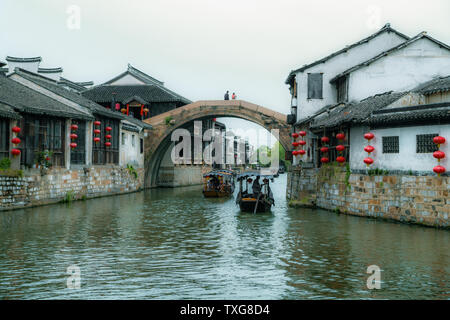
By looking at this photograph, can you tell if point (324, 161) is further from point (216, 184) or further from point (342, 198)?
point (216, 184)

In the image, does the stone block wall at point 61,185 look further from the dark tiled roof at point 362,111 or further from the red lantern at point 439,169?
the red lantern at point 439,169

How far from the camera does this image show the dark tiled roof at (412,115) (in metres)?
16.8

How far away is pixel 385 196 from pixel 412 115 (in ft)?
10.6

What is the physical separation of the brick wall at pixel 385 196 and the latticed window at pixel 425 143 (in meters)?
1.01

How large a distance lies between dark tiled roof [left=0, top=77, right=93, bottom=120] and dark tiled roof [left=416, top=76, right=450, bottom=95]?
1645 cm

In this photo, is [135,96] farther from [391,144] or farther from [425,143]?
[425,143]

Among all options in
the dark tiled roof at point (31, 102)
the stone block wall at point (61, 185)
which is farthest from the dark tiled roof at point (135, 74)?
the dark tiled roof at point (31, 102)

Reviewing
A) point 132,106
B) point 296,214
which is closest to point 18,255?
point 296,214

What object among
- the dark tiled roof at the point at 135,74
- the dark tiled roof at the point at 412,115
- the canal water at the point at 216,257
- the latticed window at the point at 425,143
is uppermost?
the dark tiled roof at the point at 135,74

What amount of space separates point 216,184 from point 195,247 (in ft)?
63.2

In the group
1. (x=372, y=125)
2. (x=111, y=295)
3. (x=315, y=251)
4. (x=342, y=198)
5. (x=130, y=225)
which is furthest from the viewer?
(x=342, y=198)

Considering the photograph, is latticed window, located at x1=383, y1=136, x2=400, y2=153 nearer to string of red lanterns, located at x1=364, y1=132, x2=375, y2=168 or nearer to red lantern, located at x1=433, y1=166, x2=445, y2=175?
string of red lanterns, located at x1=364, y1=132, x2=375, y2=168

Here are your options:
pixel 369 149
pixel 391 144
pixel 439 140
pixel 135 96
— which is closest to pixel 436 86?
pixel 391 144

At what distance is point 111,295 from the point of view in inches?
339
